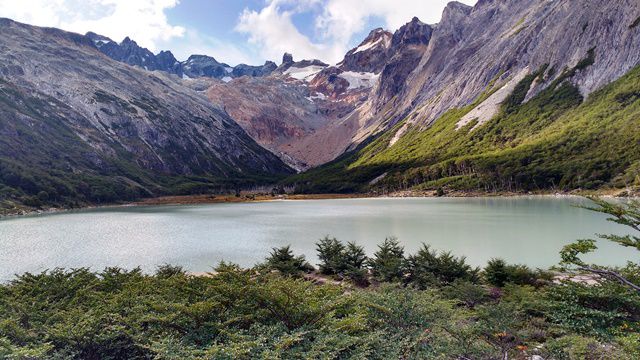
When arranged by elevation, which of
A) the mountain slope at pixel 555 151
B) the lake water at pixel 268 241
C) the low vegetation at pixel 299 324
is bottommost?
the lake water at pixel 268 241

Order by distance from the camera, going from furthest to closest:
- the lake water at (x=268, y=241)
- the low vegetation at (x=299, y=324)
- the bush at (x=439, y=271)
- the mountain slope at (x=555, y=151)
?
the mountain slope at (x=555, y=151), the lake water at (x=268, y=241), the bush at (x=439, y=271), the low vegetation at (x=299, y=324)

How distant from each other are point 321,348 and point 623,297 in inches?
405

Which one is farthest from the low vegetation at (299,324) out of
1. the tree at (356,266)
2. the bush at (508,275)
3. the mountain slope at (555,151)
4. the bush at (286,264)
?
the mountain slope at (555,151)

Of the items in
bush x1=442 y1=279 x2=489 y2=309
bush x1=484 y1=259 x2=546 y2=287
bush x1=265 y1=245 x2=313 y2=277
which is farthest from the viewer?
bush x1=265 y1=245 x2=313 y2=277

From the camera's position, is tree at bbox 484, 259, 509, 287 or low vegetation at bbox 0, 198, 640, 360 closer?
low vegetation at bbox 0, 198, 640, 360

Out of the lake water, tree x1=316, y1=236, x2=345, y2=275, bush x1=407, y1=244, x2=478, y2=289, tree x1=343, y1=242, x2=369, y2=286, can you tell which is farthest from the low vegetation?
the lake water

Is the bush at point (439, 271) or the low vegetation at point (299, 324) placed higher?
the low vegetation at point (299, 324)

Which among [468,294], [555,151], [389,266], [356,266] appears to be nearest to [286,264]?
[356,266]

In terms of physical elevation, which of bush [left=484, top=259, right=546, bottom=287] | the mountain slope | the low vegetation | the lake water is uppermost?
the mountain slope

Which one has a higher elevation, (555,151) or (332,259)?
(555,151)

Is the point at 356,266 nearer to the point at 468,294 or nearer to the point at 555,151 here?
the point at 468,294

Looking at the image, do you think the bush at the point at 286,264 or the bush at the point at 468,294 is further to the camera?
the bush at the point at 286,264

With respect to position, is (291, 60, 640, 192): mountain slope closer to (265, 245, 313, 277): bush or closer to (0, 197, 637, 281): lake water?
(0, 197, 637, 281): lake water

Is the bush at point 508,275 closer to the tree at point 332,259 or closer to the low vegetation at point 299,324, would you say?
the low vegetation at point 299,324
